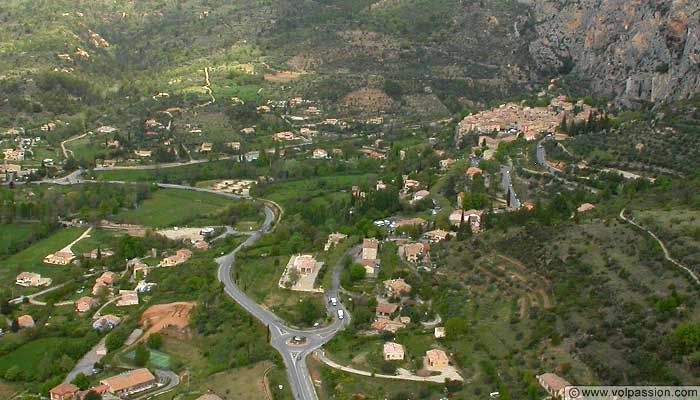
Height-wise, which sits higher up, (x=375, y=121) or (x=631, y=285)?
(x=631, y=285)

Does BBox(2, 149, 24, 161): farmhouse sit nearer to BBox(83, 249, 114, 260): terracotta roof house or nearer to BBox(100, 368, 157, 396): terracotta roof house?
BBox(83, 249, 114, 260): terracotta roof house

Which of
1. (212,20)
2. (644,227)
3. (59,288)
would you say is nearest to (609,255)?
(644,227)

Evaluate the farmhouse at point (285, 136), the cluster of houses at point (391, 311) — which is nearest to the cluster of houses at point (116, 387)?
the cluster of houses at point (391, 311)

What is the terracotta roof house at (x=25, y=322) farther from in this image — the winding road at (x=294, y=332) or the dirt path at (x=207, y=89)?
the dirt path at (x=207, y=89)

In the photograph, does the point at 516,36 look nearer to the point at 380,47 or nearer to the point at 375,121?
the point at 380,47

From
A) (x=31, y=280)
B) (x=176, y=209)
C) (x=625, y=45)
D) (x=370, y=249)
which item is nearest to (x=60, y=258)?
(x=31, y=280)
